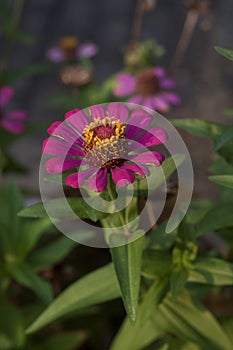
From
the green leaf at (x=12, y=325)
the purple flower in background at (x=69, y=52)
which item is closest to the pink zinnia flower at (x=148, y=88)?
the purple flower in background at (x=69, y=52)

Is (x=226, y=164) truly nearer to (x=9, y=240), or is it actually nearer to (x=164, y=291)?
(x=164, y=291)

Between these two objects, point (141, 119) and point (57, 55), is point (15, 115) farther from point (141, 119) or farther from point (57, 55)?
point (141, 119)

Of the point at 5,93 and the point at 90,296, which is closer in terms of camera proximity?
the point at 90,296

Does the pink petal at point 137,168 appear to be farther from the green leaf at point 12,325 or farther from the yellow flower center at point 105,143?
the green leaf at point 12,325

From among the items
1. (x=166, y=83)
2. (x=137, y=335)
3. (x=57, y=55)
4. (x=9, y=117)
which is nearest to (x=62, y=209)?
(x=137, y=335)

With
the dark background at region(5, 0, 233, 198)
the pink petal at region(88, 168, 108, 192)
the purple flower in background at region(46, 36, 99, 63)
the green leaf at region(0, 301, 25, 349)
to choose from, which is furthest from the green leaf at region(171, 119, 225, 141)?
the dark background at region(5, 0, 233, 198)

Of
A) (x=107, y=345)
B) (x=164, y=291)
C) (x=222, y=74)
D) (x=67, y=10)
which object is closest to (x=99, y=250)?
(x=107, y=345)

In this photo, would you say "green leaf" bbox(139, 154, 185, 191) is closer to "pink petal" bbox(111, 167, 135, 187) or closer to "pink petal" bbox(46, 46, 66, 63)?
"pink petal" bbox(111, 167, 135, 187)
